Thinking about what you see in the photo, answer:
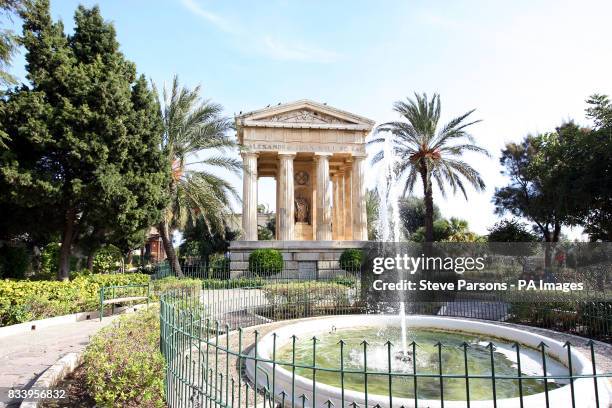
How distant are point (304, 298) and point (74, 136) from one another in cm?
888

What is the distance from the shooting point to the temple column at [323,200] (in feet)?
80.5

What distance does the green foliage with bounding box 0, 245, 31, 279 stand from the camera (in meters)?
14.9

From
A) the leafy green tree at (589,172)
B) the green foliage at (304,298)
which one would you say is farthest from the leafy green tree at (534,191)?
the green foliage at (304,298)

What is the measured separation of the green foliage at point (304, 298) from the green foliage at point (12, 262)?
9.52m

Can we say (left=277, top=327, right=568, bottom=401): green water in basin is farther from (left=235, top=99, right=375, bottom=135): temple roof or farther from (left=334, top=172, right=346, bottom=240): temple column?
(left=334, top=172, right=346, bottom=240): temple column

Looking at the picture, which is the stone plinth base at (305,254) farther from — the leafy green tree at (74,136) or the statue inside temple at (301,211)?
the leafy green tree at (74,136)

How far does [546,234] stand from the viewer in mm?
26359

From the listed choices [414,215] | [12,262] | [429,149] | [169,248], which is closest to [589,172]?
[429,149]

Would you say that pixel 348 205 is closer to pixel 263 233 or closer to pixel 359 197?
pixel 359 197

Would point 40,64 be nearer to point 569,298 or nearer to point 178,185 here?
point 178,185

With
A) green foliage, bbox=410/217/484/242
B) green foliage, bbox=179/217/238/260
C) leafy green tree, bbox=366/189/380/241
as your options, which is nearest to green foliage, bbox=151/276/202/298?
green foliage, bbox=179/217/238/260

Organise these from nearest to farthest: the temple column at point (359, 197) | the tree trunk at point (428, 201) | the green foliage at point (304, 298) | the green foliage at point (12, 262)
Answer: the green foliage at point (304, 298) → the green foliage at point (12, 262) → the tree trunk at point (428, 201) → the temple column at point (359, 197)

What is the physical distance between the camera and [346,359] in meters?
7.55

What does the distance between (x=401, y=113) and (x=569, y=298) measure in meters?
12.8
